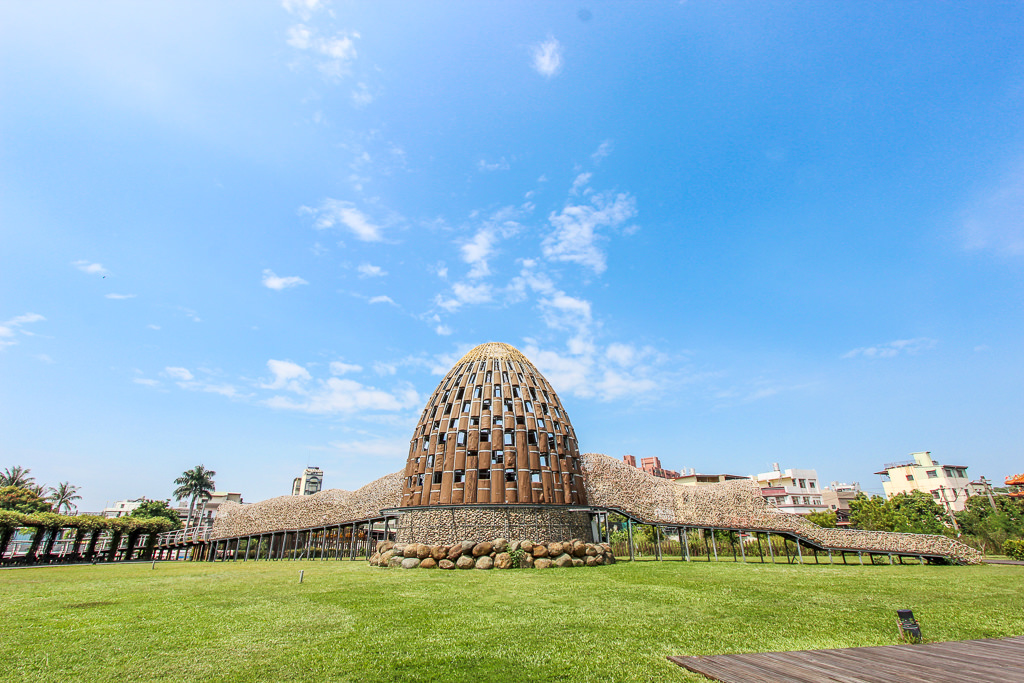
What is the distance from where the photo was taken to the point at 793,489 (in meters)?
77.3

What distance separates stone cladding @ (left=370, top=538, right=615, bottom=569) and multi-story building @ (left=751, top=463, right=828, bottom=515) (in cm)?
5466

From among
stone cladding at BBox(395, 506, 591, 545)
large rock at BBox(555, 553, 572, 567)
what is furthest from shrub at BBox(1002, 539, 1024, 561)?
large rock at BBox(555, 553, 572, 567)

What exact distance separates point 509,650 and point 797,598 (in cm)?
1121

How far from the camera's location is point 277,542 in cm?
4497

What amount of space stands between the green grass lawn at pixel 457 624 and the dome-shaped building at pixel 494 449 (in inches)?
440

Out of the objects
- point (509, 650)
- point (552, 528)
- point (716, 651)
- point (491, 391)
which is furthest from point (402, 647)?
point (491, 391)

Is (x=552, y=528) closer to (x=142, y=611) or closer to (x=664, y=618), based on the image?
(x=664, y=618)

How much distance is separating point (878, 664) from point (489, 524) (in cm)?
2444

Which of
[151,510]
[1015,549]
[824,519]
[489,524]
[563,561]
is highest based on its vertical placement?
[151,510]

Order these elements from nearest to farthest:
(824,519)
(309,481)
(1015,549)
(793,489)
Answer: (1015,549)
(824,519)
(793,489)
(309,481)

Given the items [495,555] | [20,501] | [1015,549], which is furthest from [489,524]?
[20,501]

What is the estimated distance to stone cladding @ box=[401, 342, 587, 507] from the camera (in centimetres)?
3064

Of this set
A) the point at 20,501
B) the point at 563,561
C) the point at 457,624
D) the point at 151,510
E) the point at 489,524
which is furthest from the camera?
the point at 151,510

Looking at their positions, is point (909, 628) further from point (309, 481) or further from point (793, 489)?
point (309, 481)
